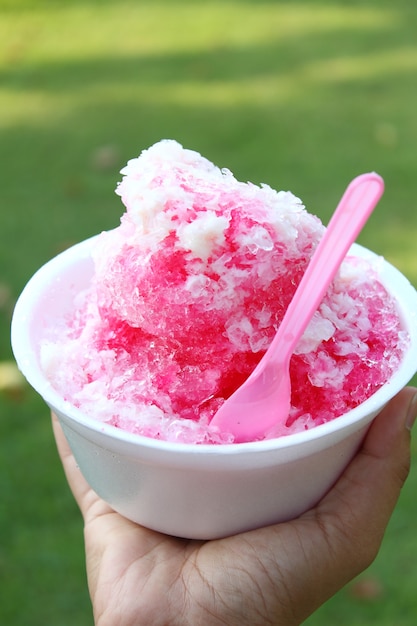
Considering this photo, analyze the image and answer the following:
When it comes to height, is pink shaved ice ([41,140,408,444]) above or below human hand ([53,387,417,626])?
above

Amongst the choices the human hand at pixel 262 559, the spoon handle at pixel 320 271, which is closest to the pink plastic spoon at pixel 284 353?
the spoon handle at pixel 320 271

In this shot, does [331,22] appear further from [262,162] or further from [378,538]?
[378,538]

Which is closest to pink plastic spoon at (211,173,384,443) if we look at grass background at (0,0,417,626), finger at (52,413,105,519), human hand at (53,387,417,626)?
human hand at (53,387,417,626)

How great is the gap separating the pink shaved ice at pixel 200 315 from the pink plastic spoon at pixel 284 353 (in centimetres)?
4

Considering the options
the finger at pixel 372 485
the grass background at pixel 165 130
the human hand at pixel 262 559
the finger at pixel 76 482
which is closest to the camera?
the human hand at pixel 262 559

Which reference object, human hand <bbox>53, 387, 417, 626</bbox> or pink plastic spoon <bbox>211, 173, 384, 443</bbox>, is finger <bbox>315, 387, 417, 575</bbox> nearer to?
human hand <bbox>53, 387, 417, 626</bbox>

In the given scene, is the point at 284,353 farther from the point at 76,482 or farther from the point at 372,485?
the point at 76,482

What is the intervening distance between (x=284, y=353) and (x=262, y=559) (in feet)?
1.32

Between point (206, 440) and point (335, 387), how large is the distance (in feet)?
0.85

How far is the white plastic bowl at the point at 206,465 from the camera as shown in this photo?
52.3 inches

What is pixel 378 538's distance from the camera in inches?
63.5

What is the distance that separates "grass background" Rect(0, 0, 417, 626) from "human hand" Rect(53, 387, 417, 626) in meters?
1.09

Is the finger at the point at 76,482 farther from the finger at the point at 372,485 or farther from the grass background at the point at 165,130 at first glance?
the grass background at the point at 165,130

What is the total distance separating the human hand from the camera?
57.7 inches
